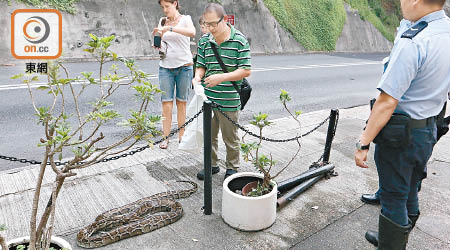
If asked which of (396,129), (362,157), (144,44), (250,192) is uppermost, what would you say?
(144,44)

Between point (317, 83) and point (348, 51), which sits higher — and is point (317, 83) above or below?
below

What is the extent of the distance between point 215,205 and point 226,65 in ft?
5.11

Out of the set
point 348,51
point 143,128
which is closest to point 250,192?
point 143,128

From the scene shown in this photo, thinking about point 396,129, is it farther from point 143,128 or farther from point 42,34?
point 42,34

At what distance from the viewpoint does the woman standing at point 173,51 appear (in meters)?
4.84

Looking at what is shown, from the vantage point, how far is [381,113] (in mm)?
2412

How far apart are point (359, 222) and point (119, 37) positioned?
13.9 metres

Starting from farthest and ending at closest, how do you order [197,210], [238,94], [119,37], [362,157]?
[119,37] → [238,94] → [197,210] → [362,157]

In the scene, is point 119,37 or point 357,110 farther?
point 119,37

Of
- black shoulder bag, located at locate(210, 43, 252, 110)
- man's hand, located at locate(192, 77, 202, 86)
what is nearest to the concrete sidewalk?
black shoulder bag, located at locate(210, 43, 252, 110)

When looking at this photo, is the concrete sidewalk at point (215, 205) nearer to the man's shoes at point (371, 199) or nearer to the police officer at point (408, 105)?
the man's shoes at point (371, 199)

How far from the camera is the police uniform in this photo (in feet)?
7.55

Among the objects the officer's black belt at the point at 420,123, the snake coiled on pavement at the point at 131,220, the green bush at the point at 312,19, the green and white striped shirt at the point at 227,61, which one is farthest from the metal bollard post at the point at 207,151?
the green bush at the point at 312,19

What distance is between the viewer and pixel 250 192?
11.2ft
